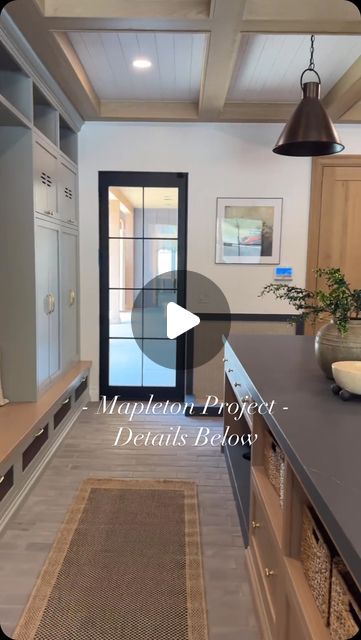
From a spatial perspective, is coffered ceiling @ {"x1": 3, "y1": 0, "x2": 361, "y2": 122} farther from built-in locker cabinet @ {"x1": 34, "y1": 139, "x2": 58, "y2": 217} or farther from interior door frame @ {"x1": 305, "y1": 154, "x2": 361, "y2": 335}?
built-in locker cabinet @ {"x1": 34, "y1": 139, "x2": 58, "y2": 217}

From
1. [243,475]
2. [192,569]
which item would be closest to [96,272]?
[243,475]

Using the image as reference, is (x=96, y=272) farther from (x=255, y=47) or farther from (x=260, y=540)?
(x=260, y=540)

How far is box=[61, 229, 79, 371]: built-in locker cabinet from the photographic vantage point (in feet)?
11.7

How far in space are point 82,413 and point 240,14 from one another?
3.08 m

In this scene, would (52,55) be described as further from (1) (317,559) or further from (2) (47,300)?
(1) (317,559)

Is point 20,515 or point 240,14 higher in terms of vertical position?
point 240,14

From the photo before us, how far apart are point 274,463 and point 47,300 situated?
6.83ft

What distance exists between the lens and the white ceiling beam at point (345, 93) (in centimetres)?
298

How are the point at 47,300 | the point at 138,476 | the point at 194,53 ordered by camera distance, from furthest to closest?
the point at 47,300, the point at 194,53, the point at 138,476

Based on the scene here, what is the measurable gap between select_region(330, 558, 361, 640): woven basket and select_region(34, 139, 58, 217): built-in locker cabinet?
2556mm

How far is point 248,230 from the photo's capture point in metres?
4.07

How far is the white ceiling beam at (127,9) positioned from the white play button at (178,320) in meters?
2.39

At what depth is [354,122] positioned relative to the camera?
151 inches

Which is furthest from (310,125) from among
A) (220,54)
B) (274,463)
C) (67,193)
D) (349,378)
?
(67,193)
